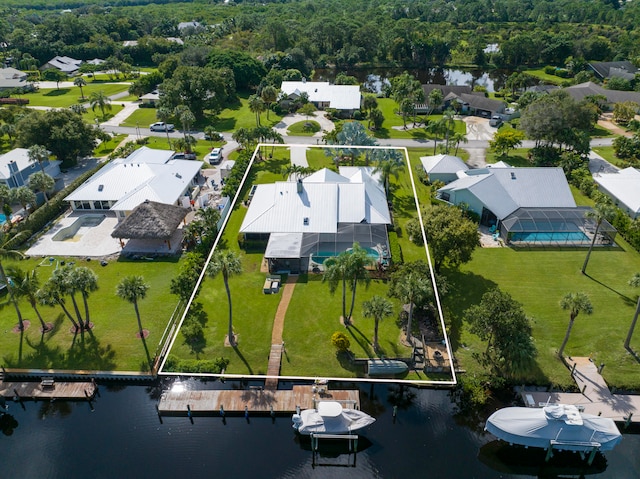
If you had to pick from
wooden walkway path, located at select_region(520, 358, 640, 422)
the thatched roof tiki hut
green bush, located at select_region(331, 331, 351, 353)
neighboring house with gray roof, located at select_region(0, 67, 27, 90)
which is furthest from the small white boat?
neighboring house with gray roof, located at select_region(0, 67, 27, 90)

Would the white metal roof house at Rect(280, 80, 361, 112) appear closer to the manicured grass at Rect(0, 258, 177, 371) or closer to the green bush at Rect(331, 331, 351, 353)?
the manicured grass at Rect(0, 258, 177, 371)

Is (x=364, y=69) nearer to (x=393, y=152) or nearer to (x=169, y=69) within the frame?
(x=169, y=69)

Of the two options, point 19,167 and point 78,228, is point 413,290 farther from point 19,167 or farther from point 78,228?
point 19,167

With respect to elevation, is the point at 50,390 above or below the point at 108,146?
below

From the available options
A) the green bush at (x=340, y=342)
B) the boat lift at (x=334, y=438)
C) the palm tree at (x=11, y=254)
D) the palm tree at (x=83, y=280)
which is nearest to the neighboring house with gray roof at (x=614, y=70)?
the green bush at (x=340, y=342)

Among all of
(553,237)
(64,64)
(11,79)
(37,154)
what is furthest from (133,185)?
(64,64)
